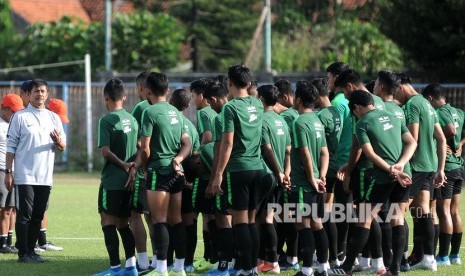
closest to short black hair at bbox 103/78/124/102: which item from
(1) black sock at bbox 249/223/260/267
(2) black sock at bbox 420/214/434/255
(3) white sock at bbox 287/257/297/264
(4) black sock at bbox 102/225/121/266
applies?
(4) black sock at bbox 102/225/121/266

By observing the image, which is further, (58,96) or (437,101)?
(58,96)

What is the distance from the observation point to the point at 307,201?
1088cm

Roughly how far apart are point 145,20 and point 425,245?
25.6m

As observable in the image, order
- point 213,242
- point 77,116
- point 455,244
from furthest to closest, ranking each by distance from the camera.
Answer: point 77,116 → point 455,244 → point 213,242

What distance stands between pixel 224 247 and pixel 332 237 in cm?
151

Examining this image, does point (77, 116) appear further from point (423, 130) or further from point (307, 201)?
point (307, 201)

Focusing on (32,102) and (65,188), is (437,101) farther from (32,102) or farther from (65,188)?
(65,188)

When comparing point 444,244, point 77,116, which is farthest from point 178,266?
point 77,116

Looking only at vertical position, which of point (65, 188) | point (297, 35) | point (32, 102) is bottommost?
point (65, 188)

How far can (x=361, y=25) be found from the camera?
120 feet

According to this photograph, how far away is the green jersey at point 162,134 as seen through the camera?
34.3 ft

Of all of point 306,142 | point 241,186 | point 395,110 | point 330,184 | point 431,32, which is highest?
point 431,32

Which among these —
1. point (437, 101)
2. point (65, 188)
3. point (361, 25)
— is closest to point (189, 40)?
point (361, 25)

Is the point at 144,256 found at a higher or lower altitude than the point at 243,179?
lower
